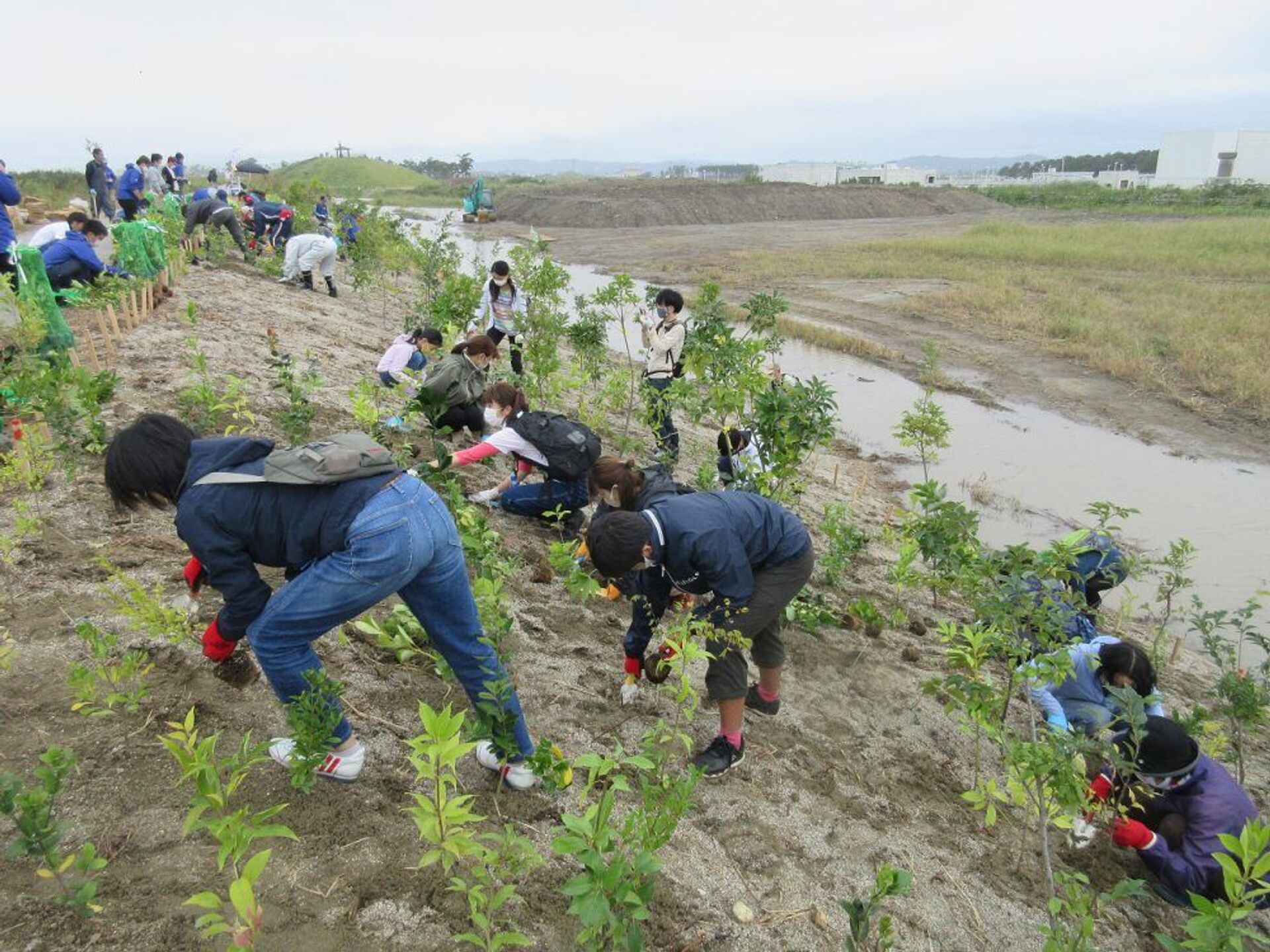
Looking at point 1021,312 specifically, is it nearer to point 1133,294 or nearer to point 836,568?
point 1133,294

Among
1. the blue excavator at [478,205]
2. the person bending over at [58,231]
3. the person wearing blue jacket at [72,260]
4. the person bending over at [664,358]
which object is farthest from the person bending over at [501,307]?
the blue excavator at [478,205]

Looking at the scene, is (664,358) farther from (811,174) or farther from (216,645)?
(811,174)

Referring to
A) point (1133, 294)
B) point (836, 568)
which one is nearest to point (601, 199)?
point (1133, 294)

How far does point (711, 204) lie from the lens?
45594 mm

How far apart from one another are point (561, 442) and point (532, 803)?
2.41m

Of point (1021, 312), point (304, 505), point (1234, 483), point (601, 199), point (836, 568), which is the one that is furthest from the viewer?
point (601, 199)

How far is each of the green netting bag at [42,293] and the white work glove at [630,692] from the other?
13.5ft

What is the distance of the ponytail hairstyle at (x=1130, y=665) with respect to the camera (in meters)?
3.46

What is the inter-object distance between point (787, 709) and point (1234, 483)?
8153 millimetres

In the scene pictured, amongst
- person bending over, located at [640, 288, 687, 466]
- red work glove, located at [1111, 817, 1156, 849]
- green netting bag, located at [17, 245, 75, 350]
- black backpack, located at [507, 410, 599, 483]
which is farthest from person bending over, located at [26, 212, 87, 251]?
red work glove, located at [1111, 817, 1156, 849]

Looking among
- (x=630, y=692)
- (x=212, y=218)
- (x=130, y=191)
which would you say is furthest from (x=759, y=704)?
(x=130, y=191)

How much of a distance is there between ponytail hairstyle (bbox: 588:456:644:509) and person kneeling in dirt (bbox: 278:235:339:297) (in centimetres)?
983

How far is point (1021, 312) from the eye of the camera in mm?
16922

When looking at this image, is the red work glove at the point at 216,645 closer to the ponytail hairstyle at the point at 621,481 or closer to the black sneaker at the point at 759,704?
the ponytail hairstyle at the point at 621,481
